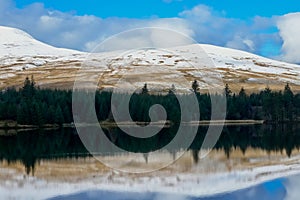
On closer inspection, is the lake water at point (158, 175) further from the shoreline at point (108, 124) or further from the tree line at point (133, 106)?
the tree line at point (133, 106)

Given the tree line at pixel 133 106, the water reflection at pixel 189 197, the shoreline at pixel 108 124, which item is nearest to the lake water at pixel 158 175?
the water reflection at pixel 189 197

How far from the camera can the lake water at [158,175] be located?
28.0 metres

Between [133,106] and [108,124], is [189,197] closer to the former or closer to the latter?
[108,124]

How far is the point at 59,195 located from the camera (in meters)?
27.7

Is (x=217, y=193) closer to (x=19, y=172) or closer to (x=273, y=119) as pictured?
(x=19, y=172)

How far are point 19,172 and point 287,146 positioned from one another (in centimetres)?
2835

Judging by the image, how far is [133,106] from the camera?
4013 inches

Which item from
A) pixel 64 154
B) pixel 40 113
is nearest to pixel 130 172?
pixel 64 154

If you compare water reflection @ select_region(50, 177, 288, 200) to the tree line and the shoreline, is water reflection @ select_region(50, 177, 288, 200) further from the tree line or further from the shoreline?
the tree line

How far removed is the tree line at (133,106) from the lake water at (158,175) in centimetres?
4124

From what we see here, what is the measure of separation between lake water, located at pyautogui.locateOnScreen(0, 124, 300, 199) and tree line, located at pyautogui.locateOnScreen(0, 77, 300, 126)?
4124 centimetres

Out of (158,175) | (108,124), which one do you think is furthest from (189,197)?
(108,124)

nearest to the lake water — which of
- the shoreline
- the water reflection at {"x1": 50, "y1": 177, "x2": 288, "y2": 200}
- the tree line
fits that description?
the water reflection at {"x1": 50, "y1": 177, "x2": 288, "y2": 200}

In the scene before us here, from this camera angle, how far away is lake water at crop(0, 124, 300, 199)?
91.8 feet
